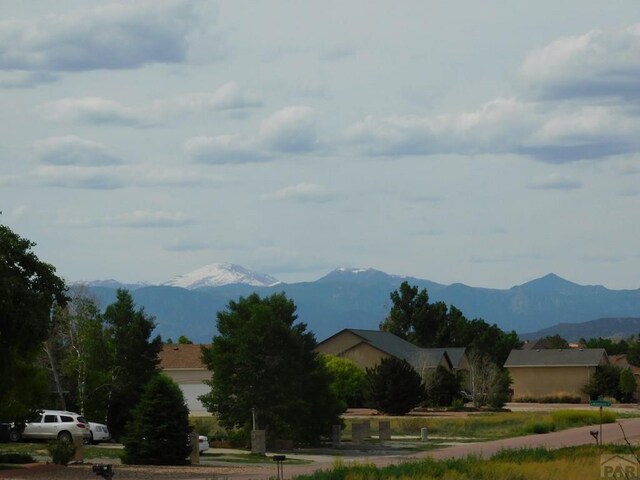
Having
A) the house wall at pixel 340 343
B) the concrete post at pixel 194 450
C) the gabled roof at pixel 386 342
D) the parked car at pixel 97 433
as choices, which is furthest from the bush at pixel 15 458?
the house wall at pixel 340 343

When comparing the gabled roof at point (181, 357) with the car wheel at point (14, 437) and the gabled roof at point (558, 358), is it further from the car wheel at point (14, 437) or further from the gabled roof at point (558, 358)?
the gabled roof at point (558, 358)

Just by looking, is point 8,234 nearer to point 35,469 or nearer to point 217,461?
point 35,469

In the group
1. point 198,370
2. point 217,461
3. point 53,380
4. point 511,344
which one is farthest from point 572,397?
point 217,461

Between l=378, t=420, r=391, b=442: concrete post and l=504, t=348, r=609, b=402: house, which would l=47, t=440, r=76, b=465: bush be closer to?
l=378, t=420, r=391, b=442: concrete post

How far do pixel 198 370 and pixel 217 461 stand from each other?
43.3 metres

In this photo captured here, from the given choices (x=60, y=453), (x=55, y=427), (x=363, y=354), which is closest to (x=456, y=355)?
(x=363, y=354)

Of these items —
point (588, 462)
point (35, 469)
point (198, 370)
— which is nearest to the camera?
point (588, 462)

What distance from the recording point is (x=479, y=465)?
28.8m

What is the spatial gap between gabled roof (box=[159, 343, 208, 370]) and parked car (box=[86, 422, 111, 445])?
30.7m

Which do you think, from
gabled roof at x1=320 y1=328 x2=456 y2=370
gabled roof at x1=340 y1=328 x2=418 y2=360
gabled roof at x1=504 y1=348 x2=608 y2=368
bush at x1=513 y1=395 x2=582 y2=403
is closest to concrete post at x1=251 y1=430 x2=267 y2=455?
gabled roof at x1=320 y1=328 x2=456 y2=370

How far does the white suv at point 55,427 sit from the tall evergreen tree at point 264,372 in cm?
560

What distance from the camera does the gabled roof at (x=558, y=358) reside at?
111688 mm

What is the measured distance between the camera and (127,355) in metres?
55.2

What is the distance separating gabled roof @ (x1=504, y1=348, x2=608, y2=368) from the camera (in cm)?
11169
